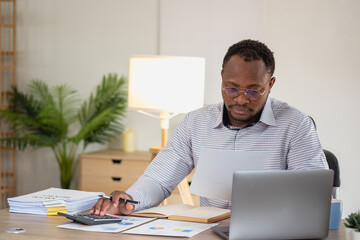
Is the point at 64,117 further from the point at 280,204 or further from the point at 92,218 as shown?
the point at 280,204

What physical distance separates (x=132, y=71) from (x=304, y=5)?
5.49 feet

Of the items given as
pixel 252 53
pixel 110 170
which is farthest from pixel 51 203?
pixel 110 170

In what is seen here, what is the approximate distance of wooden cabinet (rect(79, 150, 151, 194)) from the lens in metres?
5.18

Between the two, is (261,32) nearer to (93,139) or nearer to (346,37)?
(346,37)

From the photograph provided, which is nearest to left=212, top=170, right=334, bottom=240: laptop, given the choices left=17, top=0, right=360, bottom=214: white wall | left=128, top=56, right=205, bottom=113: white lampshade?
left=128, top=56, right=205, bottom=113: white lampshade

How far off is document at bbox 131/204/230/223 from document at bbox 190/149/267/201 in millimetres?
90

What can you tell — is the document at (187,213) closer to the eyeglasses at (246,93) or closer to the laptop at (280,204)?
the laptop at (280,204)

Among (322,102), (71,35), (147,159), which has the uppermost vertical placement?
(71,35)

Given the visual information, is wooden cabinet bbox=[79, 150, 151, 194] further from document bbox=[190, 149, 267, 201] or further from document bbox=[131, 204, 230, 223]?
document bbox=[190, 149, 267, 201]

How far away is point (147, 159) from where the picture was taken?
508cm

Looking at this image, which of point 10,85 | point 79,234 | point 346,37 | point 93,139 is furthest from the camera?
point 10,85

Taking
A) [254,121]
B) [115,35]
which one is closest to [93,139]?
[115,35]

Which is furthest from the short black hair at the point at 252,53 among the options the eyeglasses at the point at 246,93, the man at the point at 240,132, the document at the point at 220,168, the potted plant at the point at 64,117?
the potted plant at the point at 64,117

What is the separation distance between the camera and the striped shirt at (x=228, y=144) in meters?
2.74
